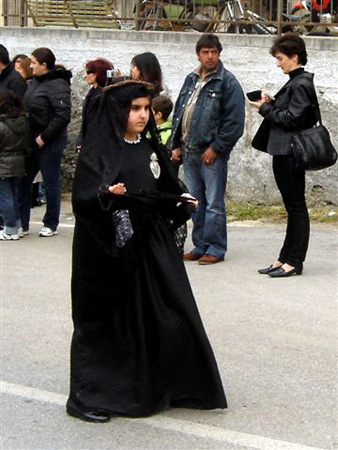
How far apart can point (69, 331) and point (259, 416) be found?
1990 mm

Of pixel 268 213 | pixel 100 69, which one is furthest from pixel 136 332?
pixel 268 213

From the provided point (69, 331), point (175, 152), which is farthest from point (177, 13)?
point (69, 331)

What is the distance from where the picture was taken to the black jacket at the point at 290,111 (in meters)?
8.08

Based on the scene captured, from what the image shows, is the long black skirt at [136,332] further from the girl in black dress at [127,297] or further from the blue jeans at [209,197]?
the blue jeans at [209,197]

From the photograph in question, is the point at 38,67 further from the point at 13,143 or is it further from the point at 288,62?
the point at 288,62

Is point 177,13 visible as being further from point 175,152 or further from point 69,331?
point 69,331

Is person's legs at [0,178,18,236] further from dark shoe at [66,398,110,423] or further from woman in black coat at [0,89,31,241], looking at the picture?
dark shoe at [66,398,110,423]

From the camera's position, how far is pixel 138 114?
5.37 metres

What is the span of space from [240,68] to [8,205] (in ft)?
9.42

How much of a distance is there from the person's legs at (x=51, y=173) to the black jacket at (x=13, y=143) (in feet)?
0.81

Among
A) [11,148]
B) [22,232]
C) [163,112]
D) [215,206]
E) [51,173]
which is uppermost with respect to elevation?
[163,112]

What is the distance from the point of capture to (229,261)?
913 centimetres

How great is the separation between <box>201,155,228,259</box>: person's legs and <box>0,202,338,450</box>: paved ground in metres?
0.21

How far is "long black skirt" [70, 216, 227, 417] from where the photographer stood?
534 centimetres
